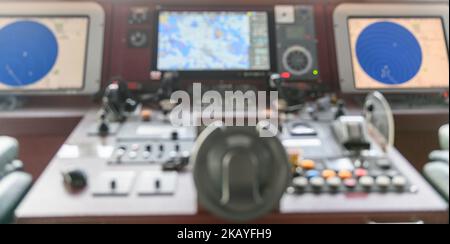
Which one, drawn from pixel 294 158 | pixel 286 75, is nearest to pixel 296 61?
pixel 286 75

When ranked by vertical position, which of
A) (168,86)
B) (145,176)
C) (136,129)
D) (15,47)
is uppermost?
(15,47)

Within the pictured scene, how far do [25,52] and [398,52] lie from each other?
1.62m

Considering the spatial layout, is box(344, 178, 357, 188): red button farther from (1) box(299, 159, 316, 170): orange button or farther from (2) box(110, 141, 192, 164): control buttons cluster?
(2) box(110, 141, 192, 164): control buttons cluster

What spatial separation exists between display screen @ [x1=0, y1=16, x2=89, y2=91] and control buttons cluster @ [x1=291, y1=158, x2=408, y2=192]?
3.68ft

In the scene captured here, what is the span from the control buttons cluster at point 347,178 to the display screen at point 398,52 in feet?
2.52

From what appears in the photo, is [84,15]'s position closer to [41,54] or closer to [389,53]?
[41,54]

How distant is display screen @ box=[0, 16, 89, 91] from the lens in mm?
1966

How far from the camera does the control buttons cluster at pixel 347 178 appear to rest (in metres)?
1.21

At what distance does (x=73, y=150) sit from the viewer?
1447mm

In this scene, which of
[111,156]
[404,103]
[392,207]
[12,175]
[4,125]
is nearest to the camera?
[392,207]

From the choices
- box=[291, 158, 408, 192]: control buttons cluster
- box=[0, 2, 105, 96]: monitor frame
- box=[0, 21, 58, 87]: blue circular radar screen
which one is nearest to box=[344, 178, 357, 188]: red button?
box=[291, 158, 408, 192]: control buttons cluster
